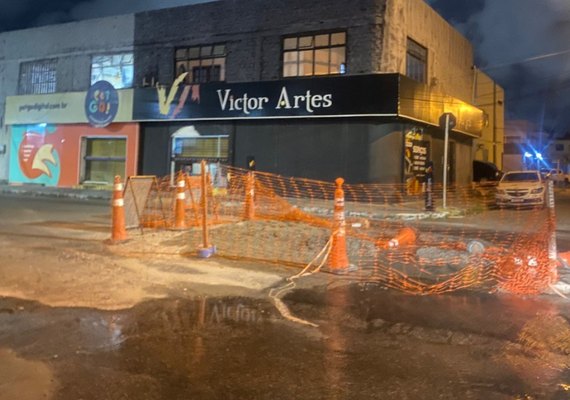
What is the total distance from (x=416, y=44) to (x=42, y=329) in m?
20.7

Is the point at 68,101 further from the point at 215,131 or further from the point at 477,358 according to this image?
the point at 477,358

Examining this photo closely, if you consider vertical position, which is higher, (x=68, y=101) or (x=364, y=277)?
(x=68, y=101)

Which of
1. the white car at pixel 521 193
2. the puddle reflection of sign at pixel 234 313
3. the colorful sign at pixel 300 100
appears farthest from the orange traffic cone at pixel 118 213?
the white car at pixel 521 193

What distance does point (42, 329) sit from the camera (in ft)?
17.4

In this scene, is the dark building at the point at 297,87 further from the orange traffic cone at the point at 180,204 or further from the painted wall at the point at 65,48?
the orange traffic cone at the point at 180,204

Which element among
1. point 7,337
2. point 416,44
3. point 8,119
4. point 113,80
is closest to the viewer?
point 7,337

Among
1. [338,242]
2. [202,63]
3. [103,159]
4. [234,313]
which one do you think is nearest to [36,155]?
[103,159]

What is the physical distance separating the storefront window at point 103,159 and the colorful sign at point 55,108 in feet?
3.83

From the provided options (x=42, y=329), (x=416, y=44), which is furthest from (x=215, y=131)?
(x=42, y=329)

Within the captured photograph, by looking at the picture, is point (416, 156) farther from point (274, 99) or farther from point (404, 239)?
point (404, 239)

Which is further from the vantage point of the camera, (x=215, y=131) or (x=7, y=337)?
(x=215, y=131)

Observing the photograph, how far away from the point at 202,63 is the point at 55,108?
8703 mm

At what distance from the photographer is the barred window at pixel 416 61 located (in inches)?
882

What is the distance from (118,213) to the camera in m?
9.98
